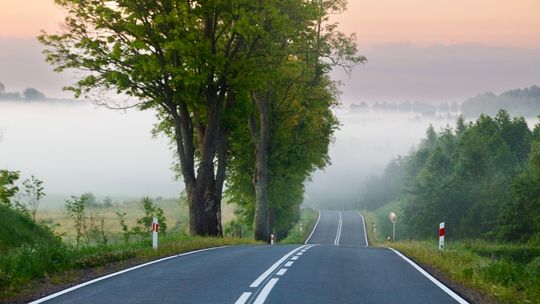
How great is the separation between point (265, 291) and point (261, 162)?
2569 centimetres

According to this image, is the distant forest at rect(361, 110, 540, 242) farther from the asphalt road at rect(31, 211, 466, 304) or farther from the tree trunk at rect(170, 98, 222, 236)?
the asphalt road at rect(31, 211, 466, 304)

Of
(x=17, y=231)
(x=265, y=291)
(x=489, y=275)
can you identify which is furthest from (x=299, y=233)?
(x=265, y=291)

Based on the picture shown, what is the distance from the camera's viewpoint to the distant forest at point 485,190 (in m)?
62.2

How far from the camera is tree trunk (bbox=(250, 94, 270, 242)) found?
35500 millimetres

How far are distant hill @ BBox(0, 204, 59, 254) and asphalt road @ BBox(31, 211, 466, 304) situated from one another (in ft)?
25.7

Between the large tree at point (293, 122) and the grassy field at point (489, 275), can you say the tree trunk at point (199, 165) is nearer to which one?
the large tree at point (293, 122)

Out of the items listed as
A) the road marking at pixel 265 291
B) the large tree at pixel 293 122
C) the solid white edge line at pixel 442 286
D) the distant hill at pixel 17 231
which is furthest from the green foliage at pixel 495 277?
the large tree at pixel 293 122

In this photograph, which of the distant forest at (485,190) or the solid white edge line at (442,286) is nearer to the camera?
the solid white edge line at (442,286)

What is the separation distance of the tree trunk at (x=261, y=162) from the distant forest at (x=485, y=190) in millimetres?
32688

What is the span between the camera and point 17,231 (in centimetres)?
2153

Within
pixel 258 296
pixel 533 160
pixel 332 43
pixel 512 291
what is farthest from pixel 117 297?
pixel 533 160

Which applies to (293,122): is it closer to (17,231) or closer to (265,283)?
(17,231)

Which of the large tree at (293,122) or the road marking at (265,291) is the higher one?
the large tree at (293,122)

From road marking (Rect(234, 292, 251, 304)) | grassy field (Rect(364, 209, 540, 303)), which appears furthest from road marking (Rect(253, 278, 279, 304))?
grassy field (Rect(364, 209, 540, 303))
